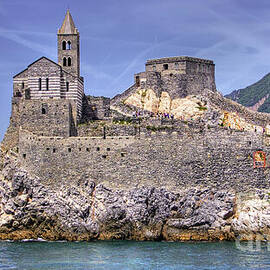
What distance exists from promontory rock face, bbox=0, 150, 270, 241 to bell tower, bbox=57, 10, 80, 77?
49.5ft

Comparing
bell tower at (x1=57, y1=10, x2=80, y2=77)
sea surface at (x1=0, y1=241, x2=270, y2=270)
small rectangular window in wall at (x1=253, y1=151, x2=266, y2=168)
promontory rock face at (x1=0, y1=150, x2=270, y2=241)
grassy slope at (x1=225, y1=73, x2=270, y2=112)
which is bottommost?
sea surface at (x1=0, y1=241, x2=270, y2=270)

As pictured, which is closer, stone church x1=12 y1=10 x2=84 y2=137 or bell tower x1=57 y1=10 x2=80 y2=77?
stone church x1=12 y1=10 x2=84 y2=137

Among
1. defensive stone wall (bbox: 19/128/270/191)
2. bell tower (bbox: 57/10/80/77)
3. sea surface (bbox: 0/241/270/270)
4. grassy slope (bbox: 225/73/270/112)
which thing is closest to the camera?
sea surface (bbox: 0/241/270/270)

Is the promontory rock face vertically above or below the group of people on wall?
below

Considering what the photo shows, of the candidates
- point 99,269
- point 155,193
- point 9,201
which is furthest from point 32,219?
point 99,269

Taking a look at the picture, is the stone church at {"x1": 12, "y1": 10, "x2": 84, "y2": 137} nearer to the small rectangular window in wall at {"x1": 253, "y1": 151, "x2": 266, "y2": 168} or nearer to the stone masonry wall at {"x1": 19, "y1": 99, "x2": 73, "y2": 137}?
the stone masonry wall at {"x1": 19, "y1": 99, "x2": 73, "y2": 137}

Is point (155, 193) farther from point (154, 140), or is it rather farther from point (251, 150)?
point (251, 150)

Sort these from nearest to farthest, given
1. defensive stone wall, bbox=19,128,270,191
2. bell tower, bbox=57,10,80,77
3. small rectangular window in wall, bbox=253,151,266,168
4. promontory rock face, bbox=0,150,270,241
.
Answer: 1. promontory rock face, bbox=0,150,270,241
2. defensive stone wall, bbox=19,128,270,191
3. small rectangular window in wall, bbox=253,151,266,168
4. bell tower, bbox=57,10,80,77

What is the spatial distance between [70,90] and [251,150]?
2115 cm

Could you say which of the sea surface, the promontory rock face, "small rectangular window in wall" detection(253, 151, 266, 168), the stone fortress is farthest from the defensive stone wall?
the sea surface

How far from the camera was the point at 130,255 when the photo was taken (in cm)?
5466

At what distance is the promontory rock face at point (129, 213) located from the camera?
6266 centimetres

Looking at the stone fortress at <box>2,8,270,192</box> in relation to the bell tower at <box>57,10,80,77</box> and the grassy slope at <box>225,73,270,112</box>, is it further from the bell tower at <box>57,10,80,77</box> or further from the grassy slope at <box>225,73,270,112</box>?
the grassy slope at <box>225,73,270,112</box>

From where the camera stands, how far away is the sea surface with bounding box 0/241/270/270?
50312mm
